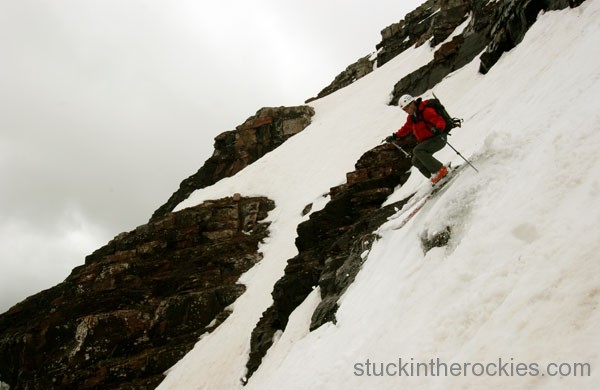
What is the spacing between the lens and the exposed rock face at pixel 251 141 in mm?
45759

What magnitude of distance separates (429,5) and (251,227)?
5010cm

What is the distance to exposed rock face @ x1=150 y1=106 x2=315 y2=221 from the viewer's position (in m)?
45.8

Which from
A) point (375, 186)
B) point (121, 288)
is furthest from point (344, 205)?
point (121, 288)

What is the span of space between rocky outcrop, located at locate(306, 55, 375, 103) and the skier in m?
53.4

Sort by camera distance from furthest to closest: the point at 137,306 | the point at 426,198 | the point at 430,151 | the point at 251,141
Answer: the point at 251,141 < the point at 137,306 < the point at 430,151 < the point at 426,198

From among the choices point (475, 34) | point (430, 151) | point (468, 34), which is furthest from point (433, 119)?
point (468, 34)

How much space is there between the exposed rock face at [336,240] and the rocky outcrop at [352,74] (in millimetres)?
46434

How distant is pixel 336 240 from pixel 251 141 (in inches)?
1341

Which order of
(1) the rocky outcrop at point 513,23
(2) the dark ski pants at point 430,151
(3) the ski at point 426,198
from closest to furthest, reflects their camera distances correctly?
1. (3) the ski at point 426,198
2. (2) the dark ski pants at point 430,151
3. (1) the rocky outcrop at point 513,23

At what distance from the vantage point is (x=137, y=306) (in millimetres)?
21547

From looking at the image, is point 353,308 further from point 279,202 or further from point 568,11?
point 279,202

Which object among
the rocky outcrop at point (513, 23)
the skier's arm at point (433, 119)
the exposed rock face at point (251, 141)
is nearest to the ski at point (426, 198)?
the skier's arm at point (433, 119)

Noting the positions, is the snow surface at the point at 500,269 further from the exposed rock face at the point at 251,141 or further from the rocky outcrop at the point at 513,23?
the exposed rock face at the point at 251,141

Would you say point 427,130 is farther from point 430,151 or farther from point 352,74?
point 352,74
